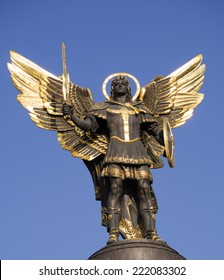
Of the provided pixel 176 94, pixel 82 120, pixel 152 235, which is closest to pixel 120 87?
pixel 82 120

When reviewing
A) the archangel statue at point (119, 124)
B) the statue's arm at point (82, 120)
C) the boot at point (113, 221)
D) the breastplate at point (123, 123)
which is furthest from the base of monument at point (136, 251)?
the statue's arm at point (82, 120)

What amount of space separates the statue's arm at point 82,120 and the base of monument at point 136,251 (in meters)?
2.97

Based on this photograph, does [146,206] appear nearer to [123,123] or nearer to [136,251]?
[136,251]

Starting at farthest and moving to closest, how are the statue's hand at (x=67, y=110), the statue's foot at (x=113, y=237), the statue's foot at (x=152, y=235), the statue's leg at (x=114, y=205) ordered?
the statue's hand at (x=67, y=110) < the statue's leg at (x=114, y=205) < the statue's foot at (x=152, y=235) < the statue's foot at (x=113, y=237)

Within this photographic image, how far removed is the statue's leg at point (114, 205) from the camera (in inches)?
545

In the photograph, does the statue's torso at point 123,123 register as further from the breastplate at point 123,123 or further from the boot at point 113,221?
the boot at point 113,221

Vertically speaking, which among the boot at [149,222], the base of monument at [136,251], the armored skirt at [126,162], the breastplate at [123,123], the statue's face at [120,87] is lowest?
the base of monument at [136,251]

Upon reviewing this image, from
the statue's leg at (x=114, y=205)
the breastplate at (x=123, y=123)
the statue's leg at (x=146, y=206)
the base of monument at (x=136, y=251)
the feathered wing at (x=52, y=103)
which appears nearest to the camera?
the base of monument at (x=136, y=251)

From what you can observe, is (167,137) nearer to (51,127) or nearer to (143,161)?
(143,161)

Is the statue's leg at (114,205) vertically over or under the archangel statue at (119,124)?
under
